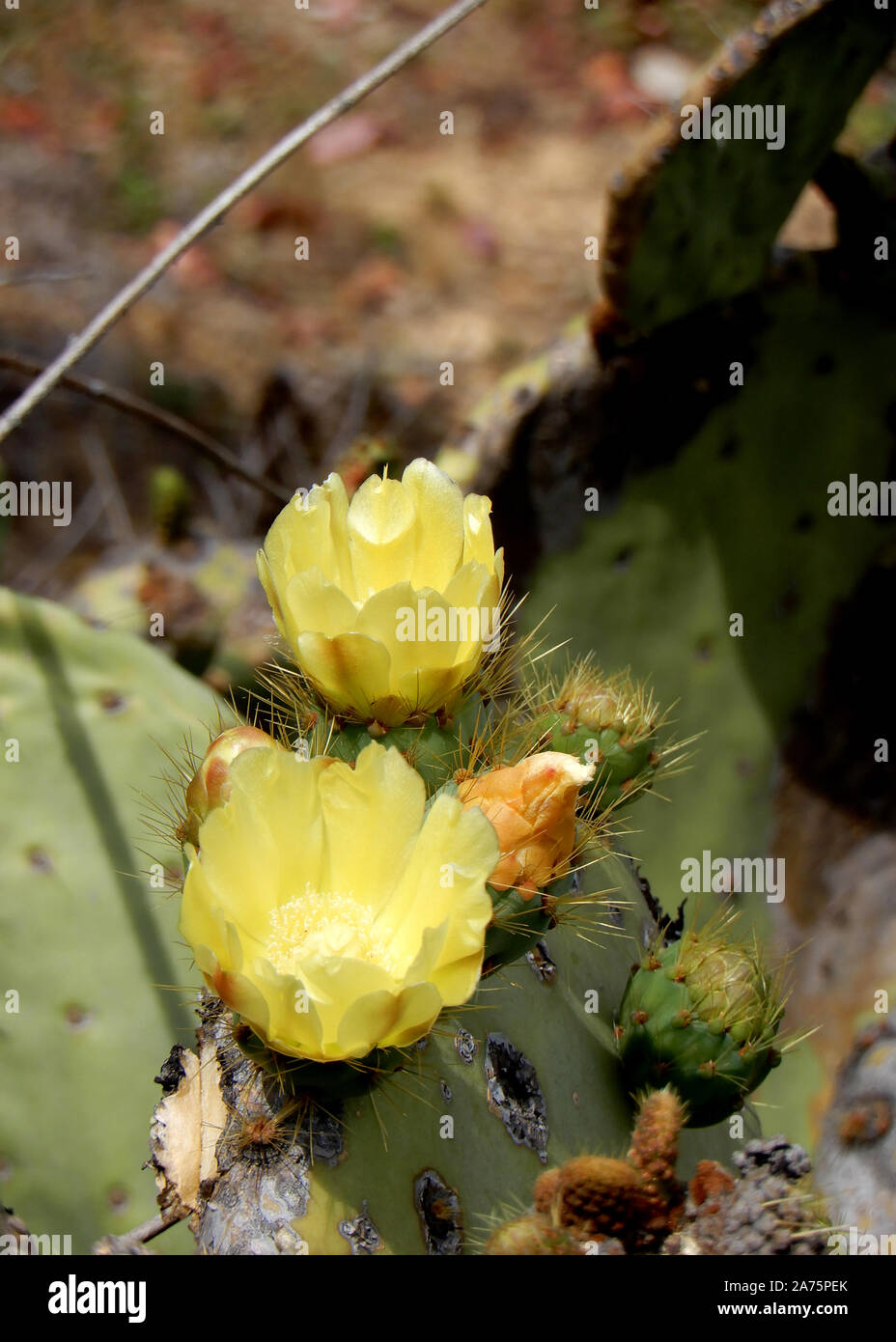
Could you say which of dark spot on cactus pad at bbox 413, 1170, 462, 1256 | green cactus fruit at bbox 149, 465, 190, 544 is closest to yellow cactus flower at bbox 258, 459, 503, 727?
dark spot on cactus pad at bbox 413, 1170, 462, 1256

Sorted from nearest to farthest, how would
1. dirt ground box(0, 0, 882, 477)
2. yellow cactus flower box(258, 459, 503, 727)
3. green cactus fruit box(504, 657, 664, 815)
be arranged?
1. yellow cactus flower box(258, 459, 503, 727)
2. green cactus fruit box(504, 657, 664, 815)
3. dirt ground box(0, 0, 882, 477)

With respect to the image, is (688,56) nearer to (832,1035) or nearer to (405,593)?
(832,1035)

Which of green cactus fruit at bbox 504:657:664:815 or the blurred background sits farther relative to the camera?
the blurred background

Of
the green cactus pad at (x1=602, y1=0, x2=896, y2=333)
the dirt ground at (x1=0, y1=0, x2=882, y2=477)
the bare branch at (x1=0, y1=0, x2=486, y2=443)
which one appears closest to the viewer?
the bare branch at (x1=0, y1=0, x2=486, y2=443)

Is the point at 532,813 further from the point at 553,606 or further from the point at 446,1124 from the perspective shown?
the point at 553,606

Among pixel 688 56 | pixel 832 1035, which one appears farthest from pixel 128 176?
pixel 832 1035

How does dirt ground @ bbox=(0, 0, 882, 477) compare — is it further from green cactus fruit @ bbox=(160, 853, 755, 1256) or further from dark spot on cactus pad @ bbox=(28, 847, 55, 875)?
green cactus fruit @ bbox=(160, 853, 755, 1256)

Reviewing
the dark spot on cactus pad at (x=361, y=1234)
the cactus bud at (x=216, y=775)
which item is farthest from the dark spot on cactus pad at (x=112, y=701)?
the dark spot on cactus pad at (x=361, y=1234)

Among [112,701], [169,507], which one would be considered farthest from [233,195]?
[169,507]
